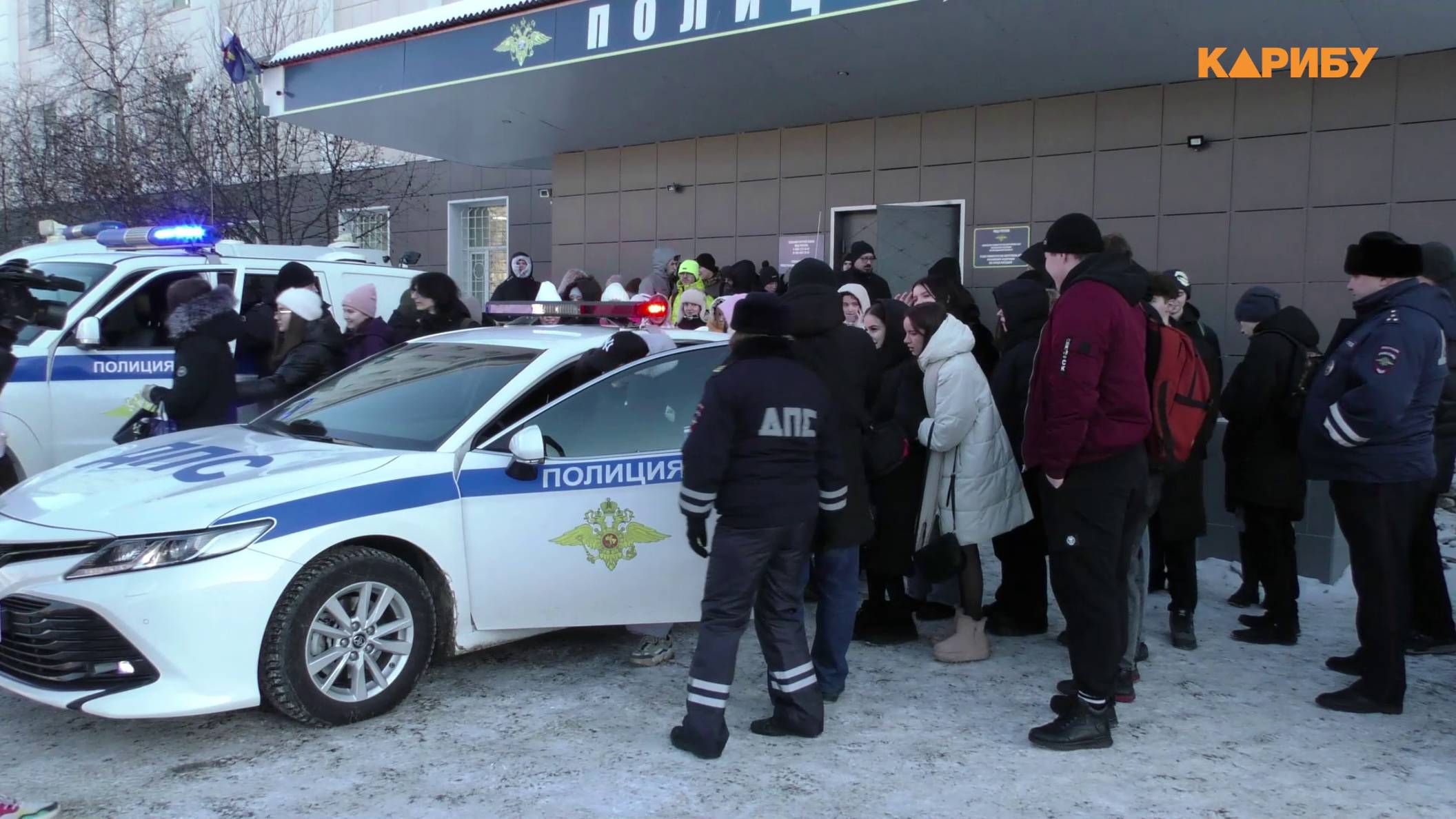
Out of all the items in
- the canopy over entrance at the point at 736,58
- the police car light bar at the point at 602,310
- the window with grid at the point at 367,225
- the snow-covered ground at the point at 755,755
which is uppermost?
the canopy over entrance at the point at 736,58

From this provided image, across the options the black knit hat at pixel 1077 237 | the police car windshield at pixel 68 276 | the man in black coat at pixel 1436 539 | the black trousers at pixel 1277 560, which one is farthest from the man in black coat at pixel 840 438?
the police car windshield at pixel 68 276

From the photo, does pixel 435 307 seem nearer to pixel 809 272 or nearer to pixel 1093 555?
pixel 809 272

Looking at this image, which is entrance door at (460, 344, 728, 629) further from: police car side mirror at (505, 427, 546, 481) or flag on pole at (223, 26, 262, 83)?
flag on pole at (223, 26, 262, 83)

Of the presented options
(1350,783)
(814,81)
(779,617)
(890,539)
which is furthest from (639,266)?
(1350,783)

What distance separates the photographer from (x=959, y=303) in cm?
576

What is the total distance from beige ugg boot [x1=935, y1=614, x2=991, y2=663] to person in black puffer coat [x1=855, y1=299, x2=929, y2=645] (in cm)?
33

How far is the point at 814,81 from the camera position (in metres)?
10.2

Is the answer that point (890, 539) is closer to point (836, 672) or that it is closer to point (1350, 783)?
point (836, 672)

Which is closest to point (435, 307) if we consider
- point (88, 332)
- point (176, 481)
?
point (88, 332)

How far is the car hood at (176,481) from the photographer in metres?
3.89

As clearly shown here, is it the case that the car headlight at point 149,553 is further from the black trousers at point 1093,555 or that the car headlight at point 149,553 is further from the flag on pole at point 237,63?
the flag on pole at point 237,63

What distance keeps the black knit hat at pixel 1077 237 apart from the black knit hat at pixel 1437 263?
2.03 m

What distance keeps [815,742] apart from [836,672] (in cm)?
46

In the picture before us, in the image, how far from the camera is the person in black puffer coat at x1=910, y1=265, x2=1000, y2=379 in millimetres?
5527
